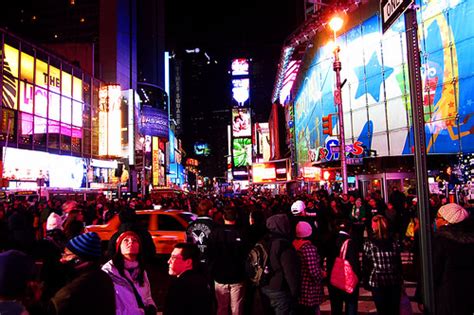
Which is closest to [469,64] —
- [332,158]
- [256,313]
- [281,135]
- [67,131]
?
[332,158]

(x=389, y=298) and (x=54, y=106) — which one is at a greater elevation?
(x=54, y=106)

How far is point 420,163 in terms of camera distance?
3521 mm

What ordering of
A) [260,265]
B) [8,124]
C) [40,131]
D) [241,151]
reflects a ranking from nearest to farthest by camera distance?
1. [260,265]
2. [8,124]
3. [40,131]
4. [241,151]

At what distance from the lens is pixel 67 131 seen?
4178 cm

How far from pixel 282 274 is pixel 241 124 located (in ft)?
319

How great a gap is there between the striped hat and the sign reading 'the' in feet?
10.5

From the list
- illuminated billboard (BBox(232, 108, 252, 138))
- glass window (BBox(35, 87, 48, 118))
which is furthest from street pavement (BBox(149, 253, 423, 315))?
illuminated billboard (BBox(232, 108, 252, 138))

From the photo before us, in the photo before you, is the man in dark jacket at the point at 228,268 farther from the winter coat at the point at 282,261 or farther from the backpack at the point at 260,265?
the winter coat at the point at 282,261

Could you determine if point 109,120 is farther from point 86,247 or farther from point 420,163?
point 420,163

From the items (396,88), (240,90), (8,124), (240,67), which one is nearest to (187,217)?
(396,88)

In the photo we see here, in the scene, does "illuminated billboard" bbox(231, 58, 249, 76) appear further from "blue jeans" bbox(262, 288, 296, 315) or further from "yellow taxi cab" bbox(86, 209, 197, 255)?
"blue jeans" bbox(262, 288, 296, 315)

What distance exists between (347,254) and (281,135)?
6925cm

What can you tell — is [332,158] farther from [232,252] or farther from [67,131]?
[67,131]

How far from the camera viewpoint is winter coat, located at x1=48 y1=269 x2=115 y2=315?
9.22ft
